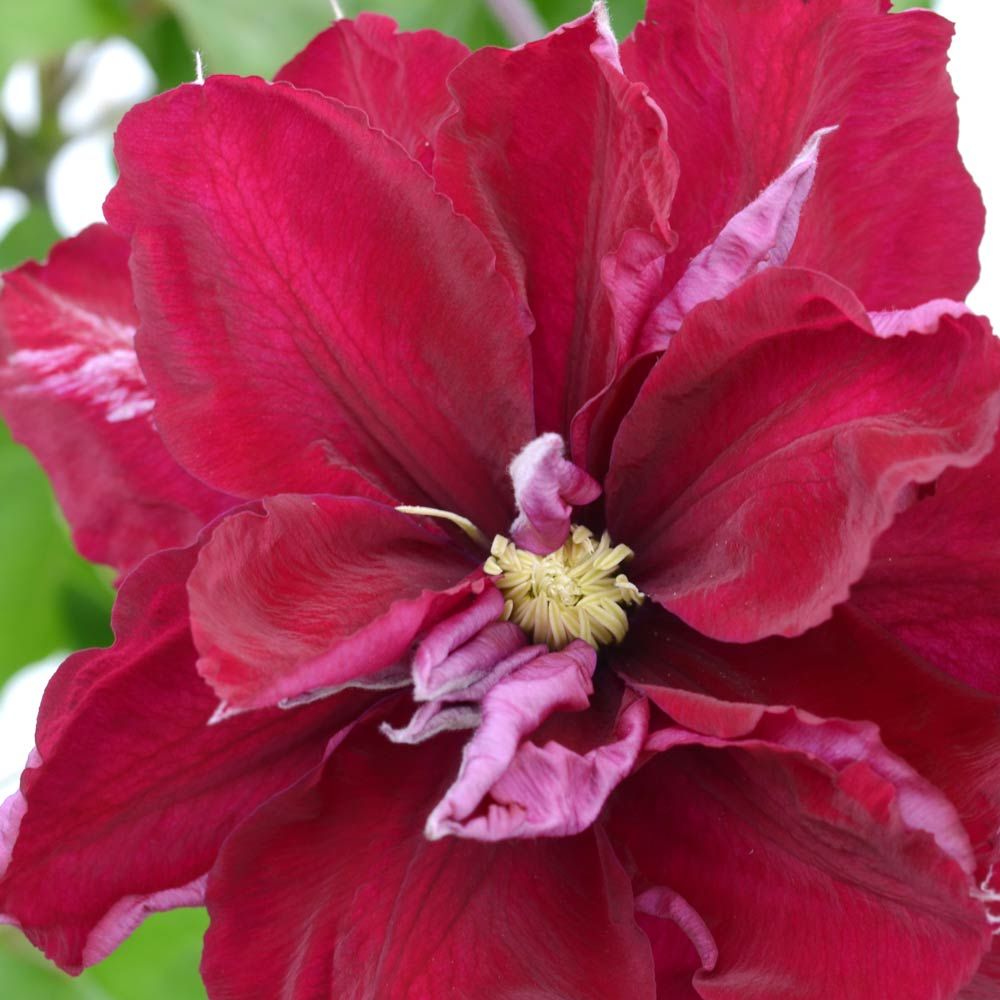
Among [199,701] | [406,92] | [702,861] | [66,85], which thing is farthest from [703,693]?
[66,85]

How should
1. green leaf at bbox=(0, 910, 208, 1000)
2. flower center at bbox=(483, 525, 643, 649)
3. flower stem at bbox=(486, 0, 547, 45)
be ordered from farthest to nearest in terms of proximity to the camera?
green leaf at bbox=(0, 910, 208, 1000)
flower stem at bbox=(486, 0, 547, 45)
flower center at bbox=(483, 525, 643, 649)

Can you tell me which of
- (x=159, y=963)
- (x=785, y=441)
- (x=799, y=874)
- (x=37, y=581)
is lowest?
(x=159, y=963)

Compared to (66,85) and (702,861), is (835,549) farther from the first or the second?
(66,85)

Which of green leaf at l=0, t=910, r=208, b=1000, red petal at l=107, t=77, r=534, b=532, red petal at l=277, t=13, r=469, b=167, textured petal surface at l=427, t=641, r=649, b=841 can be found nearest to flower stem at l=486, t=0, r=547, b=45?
red petal at l=277, t=13, r=469, b=167

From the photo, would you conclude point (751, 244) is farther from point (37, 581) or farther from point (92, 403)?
point (37, 581)

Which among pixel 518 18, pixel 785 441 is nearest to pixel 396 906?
pixel 785 441

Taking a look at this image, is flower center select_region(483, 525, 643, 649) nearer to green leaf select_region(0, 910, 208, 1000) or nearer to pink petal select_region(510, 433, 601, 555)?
pink petal select_region(510, 433, 601, 555)
